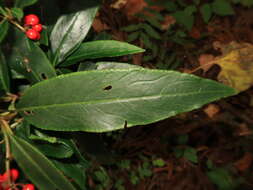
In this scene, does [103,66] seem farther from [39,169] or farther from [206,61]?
[206,61]

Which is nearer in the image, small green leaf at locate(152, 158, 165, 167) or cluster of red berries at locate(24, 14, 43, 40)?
cluster of red berries at locate(24, 14, 43, 40)

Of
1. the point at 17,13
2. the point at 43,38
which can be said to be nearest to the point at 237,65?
the point at 43,38

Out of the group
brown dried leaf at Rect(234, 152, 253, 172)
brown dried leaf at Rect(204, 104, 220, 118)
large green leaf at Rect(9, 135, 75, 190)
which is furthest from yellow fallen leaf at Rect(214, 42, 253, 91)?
large green leaf at Rect(9, 135, 75, 190)

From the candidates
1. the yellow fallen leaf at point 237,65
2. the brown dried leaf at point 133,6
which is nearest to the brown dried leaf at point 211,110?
the yellow fallen leaf at point 237,65

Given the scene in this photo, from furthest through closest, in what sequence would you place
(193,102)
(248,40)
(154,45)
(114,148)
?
(248,40) → (154,45) → (114,148) → (193,102)

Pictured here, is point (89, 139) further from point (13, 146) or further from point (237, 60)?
point (237, 60)

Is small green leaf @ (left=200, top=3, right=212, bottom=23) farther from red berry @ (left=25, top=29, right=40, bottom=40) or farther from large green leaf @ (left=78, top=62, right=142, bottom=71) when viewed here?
red berry @ (left=25, top=29, right=40, bottom=40)

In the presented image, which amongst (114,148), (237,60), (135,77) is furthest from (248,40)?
(135,77)
